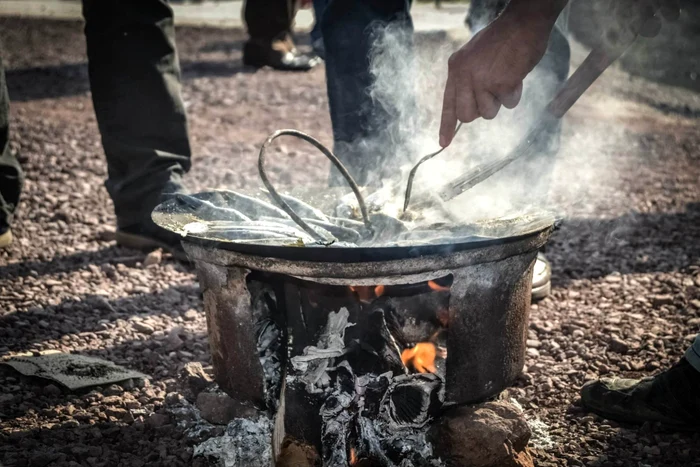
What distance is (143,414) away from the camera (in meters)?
2.49

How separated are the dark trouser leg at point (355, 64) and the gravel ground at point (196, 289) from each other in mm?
1097

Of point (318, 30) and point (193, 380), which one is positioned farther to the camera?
point (318, 30)

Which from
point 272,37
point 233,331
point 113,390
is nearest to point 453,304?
point 233,331

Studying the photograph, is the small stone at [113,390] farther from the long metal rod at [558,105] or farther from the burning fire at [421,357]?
the long metal rod at [558,105]

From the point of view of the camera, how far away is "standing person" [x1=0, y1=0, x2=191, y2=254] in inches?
140

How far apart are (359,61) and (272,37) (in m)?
5.06

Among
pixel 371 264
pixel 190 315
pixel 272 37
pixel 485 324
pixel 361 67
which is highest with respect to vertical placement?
pixel 361 67

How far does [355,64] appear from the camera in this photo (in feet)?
11.5


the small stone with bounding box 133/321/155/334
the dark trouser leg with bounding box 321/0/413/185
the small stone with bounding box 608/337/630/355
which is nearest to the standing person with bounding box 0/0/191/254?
the small stone with bounding box 133/321/155/334

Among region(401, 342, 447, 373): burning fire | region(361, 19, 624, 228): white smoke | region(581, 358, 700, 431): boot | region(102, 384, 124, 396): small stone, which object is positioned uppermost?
region(361, 19, 624, 228): white smoke

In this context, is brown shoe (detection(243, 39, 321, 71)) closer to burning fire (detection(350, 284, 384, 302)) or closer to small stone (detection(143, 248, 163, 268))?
small stone (detection(143, 248, 163, 268))

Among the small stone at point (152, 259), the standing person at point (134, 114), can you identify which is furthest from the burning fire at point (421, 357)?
the small stone at point (152, 259)

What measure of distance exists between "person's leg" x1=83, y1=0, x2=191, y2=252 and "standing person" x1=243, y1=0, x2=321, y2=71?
176 inches

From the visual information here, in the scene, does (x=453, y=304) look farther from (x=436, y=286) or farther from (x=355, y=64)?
(x=355, y=64)
